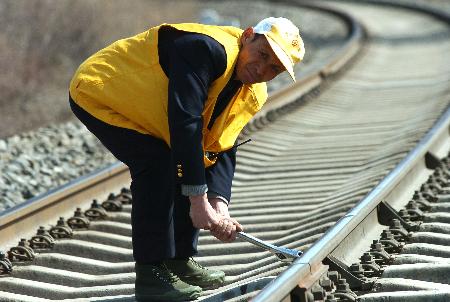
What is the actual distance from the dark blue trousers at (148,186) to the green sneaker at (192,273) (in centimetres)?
20

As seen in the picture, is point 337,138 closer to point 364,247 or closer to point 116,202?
point 116,202

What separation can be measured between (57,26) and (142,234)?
39.7ft

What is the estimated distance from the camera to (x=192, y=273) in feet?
15.3

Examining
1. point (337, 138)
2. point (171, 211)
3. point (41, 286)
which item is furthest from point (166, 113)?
point (337, 138)

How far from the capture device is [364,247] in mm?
4832

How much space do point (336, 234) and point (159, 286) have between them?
766 millimetres

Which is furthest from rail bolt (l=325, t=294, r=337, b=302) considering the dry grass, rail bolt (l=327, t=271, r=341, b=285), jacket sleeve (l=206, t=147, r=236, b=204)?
the dry grass

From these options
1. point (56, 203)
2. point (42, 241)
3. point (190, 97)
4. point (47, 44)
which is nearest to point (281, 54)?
point (190, 97)

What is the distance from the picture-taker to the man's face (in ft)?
13.6

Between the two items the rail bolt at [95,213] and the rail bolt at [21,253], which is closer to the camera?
the rail bolt at [21,253]

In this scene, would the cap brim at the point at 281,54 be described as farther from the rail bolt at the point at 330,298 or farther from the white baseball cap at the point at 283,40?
the rail bolt at the point at 330,298

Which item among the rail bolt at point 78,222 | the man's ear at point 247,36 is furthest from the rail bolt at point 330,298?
the rail bolt at point 78,222

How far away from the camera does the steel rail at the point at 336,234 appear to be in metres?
3.76

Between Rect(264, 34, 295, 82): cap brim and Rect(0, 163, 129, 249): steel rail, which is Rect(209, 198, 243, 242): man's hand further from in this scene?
Rect(0, 163, 129, 249): steel rail
